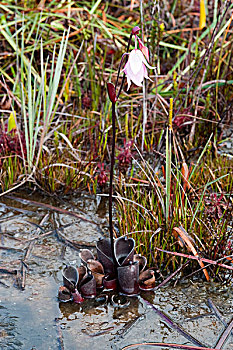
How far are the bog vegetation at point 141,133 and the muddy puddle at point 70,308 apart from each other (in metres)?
0.19

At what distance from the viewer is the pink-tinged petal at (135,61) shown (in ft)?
5.34

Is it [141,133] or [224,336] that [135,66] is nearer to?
[224,336]

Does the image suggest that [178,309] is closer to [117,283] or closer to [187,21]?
[117,283]

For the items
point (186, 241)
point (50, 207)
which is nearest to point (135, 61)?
point (186, 241)

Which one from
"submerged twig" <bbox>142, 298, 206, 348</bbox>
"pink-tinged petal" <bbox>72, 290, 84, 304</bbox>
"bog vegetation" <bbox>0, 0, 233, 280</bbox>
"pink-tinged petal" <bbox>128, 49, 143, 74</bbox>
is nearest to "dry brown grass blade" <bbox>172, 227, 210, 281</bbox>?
"bog vegetation" <bbox>0, 0, 233, 280</bbox>

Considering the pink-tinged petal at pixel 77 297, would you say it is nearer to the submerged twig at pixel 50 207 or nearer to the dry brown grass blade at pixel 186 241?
the dry brown grass blade at pixel 186 241

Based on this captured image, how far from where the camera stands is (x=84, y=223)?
8.21 feet

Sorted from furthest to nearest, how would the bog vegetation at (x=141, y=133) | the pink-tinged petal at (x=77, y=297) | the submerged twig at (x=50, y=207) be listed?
the submerged twig at (x=50, y=207), the bog vegetation at (x=141, y=133), the pink-tinged petal at (x=77, y=297)

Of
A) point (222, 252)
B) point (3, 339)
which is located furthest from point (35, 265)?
point (222, 252)

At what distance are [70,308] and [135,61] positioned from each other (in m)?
1.06

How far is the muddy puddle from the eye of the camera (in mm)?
1753

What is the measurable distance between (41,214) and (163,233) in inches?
31.2

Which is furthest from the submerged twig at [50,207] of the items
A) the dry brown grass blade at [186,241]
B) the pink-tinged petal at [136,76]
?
the pink-tinged petal at [136,76]

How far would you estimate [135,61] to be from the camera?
5.35 ft
